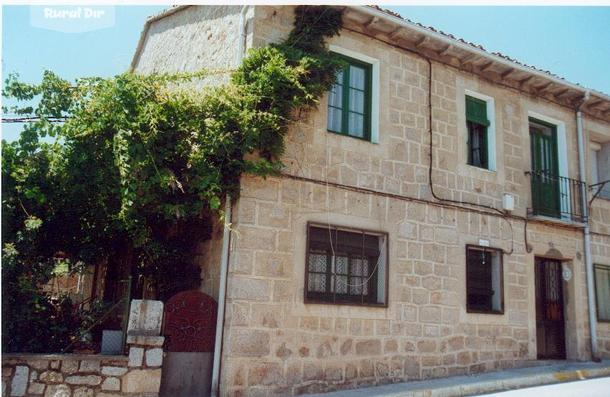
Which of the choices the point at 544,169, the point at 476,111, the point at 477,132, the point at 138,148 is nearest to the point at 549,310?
the point at 544,169

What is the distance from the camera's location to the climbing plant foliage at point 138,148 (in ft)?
23.0

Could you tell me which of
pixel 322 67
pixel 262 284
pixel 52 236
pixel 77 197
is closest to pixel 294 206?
pixel 262 284

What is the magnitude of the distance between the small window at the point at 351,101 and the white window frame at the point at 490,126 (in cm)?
232

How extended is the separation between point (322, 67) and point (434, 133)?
8.97 feet

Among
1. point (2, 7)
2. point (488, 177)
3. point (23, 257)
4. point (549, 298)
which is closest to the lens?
point (2, 7)

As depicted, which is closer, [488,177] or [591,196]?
[488,177]

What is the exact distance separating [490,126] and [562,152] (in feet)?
A: 7.43

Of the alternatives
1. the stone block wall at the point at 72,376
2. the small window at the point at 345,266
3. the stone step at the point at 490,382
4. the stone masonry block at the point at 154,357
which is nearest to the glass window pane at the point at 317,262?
the small window at the point at 345,266

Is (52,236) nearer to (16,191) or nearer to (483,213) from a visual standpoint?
(16,191)

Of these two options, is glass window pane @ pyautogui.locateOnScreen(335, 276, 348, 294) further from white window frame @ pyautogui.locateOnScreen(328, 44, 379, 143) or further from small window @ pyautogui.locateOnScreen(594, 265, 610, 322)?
small window @ pyautogui.locateOnScreen(594, 265, 610, 322)

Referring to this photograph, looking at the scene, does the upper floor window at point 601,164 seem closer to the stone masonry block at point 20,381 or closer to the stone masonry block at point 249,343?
the stone masonry block at point 249,343

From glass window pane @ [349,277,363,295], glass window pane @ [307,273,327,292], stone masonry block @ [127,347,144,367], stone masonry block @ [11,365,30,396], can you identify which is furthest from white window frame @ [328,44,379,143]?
stone masonry block @ [11,365,30,396]

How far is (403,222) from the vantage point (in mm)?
8836

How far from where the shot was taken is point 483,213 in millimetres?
9852
